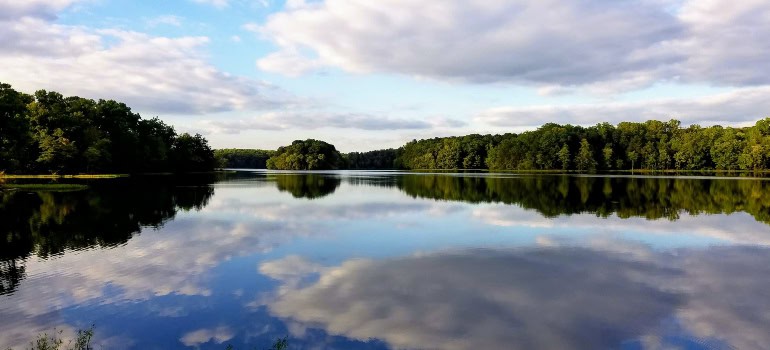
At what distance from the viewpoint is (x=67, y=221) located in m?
25.6

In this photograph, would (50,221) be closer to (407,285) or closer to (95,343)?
(95,343)

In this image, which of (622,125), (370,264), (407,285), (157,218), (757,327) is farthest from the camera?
(622,125)

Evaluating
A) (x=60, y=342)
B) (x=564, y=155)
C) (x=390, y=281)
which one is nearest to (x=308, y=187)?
(x=390, y=281)

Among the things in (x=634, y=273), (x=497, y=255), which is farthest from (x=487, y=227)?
(x=634, y=273)

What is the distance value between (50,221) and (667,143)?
496 feet

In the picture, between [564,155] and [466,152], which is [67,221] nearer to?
[564,155]

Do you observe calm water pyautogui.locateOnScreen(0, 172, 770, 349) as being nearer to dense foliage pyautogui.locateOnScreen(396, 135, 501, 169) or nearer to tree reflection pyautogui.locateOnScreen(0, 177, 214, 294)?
tree reflection pyautogui.locateOnScreen(0, 177, 214, 294)

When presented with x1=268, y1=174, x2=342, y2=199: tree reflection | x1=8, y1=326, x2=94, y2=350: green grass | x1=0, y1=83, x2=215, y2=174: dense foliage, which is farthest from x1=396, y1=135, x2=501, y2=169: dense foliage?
x1=8, y1=326, x2=94, y2=350: green grass

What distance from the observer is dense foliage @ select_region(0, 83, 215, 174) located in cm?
5527

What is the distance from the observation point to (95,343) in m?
9.40

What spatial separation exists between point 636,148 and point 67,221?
147 meters

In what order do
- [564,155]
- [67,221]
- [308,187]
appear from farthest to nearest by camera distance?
[564,155], [308,187], [67,221]

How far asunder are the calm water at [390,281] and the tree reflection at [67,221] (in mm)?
174

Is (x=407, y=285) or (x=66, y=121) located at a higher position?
(x=66, y=121)
